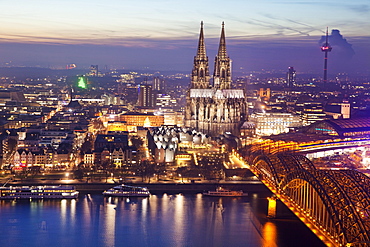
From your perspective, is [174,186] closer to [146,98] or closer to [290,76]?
[146,98]

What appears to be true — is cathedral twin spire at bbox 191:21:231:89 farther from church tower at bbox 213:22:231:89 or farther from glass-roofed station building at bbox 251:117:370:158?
glass-roofed station building at bbox 251:117:370:158

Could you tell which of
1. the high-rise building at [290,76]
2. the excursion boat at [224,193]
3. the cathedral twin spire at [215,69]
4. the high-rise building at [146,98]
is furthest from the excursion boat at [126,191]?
the high-rise building at [290,76]

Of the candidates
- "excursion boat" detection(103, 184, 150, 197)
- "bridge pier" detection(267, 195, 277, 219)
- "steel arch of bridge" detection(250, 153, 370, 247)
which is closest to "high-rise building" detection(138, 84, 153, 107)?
"excursion boat" detection(103, 184, 150, 197)

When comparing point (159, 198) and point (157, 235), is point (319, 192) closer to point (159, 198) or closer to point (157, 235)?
point (157, 235)

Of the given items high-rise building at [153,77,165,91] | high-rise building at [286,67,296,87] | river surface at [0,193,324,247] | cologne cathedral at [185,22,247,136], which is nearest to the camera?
river surface at [0,193,324,247]

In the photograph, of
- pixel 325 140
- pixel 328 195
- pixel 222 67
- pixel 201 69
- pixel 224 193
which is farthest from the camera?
pixel 201 69

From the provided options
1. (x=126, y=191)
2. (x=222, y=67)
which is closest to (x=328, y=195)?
(x=126, y=191)
